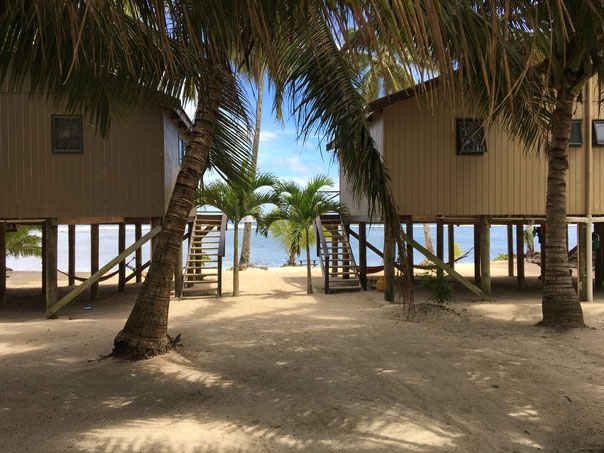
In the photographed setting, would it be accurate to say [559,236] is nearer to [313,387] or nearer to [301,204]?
[313,387]

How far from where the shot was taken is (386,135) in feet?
35.9

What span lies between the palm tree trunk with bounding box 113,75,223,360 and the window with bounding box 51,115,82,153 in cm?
557

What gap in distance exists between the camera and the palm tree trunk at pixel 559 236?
7.37 meters

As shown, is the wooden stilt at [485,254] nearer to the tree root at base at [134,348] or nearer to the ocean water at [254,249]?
the tree root at base at [134,348]

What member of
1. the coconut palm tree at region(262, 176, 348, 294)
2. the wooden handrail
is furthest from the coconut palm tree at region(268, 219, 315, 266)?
the wooden handrail

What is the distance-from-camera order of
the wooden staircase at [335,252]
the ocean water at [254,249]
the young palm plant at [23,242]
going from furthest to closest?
the ocean water at [254,249], the young palm plant at [23,242], the wooden staircase at [335,252]

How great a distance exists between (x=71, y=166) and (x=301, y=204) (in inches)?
251

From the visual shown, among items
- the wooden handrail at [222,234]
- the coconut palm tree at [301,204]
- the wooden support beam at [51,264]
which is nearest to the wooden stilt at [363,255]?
the coconut palm tree at [301,204]

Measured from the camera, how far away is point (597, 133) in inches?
447

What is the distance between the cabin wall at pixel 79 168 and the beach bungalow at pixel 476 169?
5.42 meters

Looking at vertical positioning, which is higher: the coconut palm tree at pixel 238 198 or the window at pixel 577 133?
the window at pixel 577 133

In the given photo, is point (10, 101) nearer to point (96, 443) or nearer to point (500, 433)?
point (96, 443)

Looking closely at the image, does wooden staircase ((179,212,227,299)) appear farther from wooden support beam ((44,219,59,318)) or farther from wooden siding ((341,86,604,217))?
wooden siding ((341,86,604,217))

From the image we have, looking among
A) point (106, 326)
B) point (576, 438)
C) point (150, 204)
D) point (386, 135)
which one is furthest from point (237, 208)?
point (576, 438)
